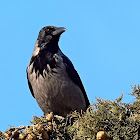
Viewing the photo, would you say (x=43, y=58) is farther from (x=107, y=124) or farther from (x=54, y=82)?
(x=107, y=124)

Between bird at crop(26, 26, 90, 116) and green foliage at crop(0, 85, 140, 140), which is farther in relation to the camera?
bird at crop(26, 26, 90, 116)

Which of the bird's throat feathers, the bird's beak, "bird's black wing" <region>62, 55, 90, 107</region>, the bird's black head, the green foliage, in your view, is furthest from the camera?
the bird's beak

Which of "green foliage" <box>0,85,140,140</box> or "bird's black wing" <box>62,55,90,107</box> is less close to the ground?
"bird's black wing" <box>62,55,90,107</box>

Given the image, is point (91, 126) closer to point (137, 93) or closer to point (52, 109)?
point (137, 93)

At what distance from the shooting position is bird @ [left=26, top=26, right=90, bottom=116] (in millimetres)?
7203

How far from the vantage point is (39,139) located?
4406mm

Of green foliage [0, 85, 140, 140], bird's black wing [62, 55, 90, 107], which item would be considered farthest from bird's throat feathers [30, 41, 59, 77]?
green foliage [0, 85, 140, 140]

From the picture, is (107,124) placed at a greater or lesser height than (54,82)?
lesser

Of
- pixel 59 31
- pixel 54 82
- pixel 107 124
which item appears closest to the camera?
pixel 107 124

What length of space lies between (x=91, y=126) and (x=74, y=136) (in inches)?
13.1

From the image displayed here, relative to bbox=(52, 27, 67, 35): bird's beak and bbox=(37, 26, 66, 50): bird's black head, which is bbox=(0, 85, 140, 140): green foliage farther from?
bbox=(52, 27, 67, 35): bird's beak

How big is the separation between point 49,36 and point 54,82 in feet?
4.78

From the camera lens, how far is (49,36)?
26.7 feet

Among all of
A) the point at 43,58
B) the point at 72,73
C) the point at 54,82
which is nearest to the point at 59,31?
the point at 43,58
